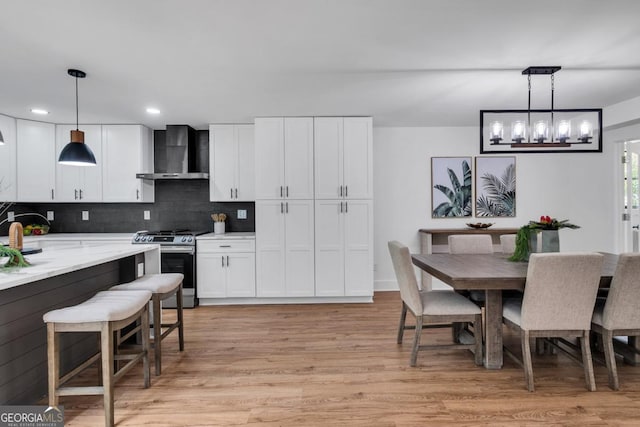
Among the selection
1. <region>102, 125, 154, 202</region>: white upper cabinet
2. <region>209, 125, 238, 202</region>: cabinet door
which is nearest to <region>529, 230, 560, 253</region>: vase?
<region>209, 125, 238, 202</region>: cabinet door

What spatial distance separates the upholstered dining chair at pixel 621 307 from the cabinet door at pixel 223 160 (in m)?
3.90

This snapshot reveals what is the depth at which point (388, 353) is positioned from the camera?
107 inches

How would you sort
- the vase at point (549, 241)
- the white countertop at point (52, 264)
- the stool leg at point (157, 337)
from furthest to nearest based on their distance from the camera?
the vase at point (549, 241)
the stool leg at point (157, 337)
the white countertop at point (52, 264)

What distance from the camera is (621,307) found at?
2111 millimetres

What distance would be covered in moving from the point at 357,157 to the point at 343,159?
0.59 ft

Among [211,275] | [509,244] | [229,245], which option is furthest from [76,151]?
[509,244]

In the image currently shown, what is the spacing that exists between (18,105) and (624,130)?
750cm

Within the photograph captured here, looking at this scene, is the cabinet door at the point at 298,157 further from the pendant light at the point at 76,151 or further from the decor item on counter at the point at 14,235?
the decor item on counter at the point at 14,235

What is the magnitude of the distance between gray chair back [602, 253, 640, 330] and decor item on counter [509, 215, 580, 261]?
20.5 inches

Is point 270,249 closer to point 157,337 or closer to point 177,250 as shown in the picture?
point 177,250

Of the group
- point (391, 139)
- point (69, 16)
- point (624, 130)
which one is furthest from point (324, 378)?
point (624, 130)

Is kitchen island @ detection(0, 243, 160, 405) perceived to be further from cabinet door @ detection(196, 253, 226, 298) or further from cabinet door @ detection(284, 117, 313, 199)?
cabinet door @ detection(284, 117, 313, 199)

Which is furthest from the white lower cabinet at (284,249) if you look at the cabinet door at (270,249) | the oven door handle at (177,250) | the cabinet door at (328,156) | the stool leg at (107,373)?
the stool leg at (107,373)

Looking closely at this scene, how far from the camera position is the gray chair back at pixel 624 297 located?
6.70ft
